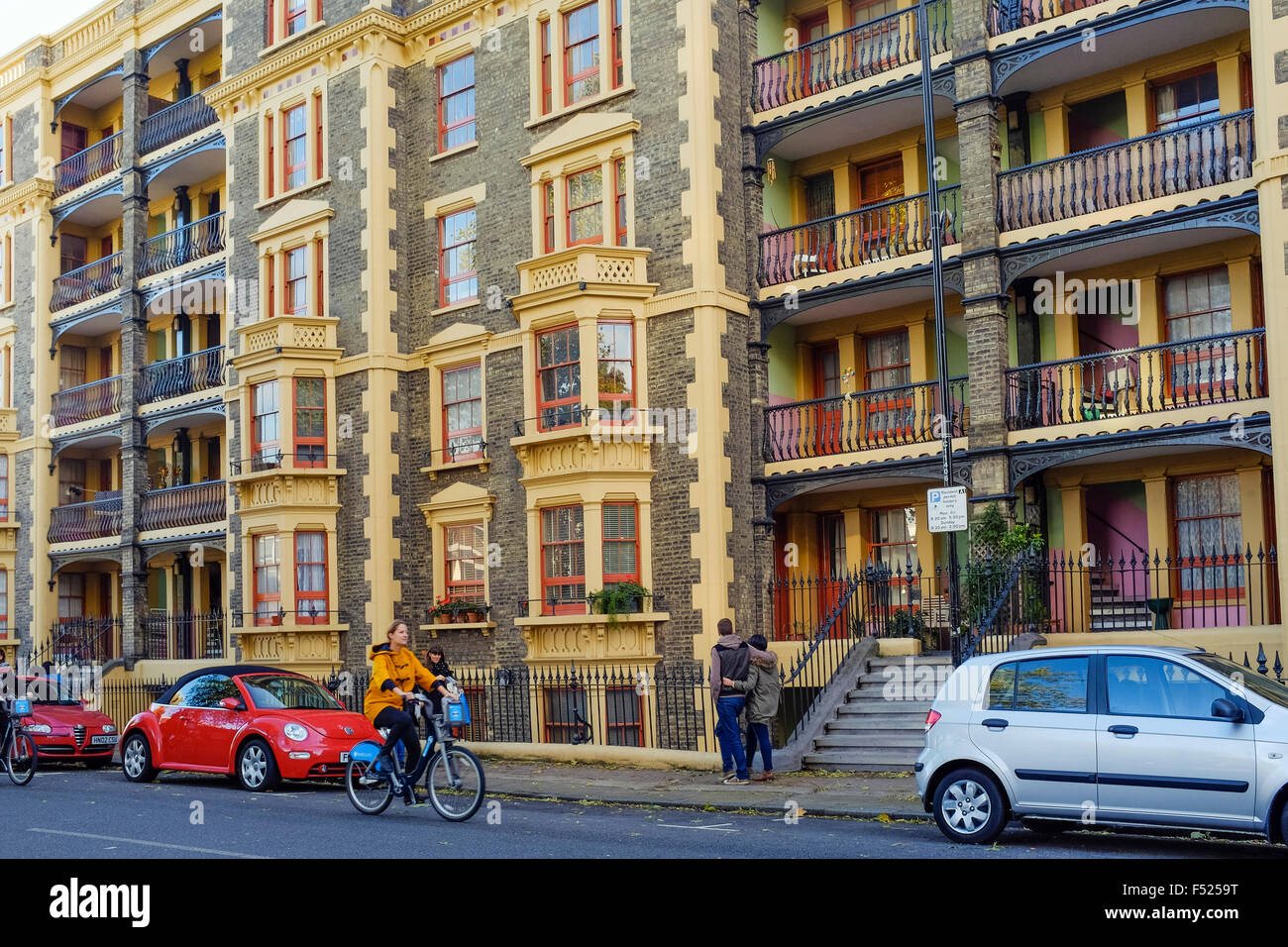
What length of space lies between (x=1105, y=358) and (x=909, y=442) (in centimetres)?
329

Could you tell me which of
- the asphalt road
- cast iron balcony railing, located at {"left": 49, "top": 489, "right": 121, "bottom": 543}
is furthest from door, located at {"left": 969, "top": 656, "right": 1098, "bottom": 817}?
cast iron balcony railing, located at {"left": 49, "top": 489, "right": 121, "bottom": 543}

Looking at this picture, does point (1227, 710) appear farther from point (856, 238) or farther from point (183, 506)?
point (183, 506)

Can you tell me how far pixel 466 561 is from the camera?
84.1ft

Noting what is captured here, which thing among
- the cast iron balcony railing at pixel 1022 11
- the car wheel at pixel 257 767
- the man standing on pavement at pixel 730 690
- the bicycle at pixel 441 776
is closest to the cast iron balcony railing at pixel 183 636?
the car wheel at pixel 257 767

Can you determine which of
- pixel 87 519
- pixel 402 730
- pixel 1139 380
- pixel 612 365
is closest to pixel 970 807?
pixel 402 730

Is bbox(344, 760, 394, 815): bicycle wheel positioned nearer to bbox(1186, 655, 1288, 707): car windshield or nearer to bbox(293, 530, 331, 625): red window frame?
bbox(1186, 655, 1288, 707): car windshield

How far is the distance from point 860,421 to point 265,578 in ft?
42.2

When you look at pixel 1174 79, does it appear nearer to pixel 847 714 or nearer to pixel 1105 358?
pixel 1105 358

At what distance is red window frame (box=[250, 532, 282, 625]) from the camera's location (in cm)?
2742

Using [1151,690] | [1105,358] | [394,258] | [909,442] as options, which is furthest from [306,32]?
[1151,690]

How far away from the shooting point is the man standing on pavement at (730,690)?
1641 centimetres

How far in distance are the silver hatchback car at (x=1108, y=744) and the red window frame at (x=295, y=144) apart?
21.0 meters

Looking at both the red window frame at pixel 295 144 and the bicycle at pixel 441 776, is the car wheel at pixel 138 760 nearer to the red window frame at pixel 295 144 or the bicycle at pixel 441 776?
the bicycle at pixel 441 776

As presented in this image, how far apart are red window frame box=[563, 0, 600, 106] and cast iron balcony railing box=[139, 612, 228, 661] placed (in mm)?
15034
